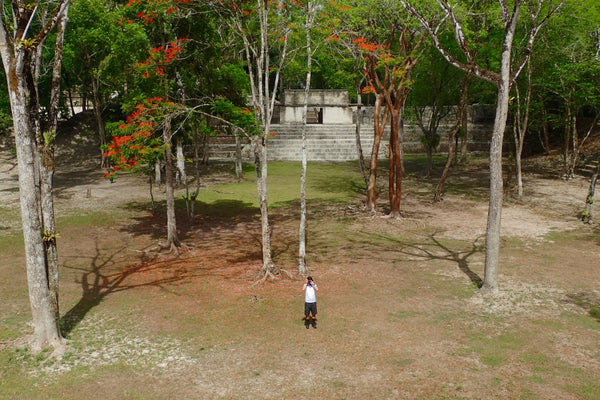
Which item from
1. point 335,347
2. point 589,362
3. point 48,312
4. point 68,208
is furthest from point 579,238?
point 68,208

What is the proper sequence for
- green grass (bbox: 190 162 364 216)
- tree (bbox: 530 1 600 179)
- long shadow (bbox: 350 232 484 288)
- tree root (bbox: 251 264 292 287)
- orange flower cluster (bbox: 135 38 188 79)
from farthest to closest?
green grass (bbox: 190 162 364 216)
tree (bbox: 530 1 600 179)
long shadow (bbox: 350 232 484 288)
orange flower cluster (bbox: 135 38 188 79)
tree root (bbox: 251 264 292 287)

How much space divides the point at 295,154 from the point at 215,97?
83.1 feet

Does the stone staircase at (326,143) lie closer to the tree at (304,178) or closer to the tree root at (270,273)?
the tree at (304,178)

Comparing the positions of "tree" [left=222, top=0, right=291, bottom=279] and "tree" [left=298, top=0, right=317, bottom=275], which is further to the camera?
"tree" [left=298, top=0, right=317, bottom=275]

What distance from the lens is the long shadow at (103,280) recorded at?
12166mm

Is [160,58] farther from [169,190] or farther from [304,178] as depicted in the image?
[304,178]

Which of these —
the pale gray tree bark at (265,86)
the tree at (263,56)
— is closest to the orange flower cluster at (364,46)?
the tree at (263,56)

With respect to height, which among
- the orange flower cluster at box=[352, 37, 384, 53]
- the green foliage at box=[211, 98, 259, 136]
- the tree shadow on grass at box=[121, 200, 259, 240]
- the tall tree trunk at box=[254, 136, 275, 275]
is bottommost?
the tree shadow on grass at box=[121, 200, 259, 240]

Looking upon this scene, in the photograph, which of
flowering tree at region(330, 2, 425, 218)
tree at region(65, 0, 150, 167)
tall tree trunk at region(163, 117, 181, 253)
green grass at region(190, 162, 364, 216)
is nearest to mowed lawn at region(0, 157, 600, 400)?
tall tree trunk at region(163, 117, 181, 253)

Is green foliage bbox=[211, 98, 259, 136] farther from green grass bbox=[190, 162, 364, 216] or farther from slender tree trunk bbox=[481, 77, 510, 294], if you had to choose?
green grass bbox=[190, 162, 364, 216]

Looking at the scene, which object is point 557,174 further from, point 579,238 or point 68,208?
point 68,208

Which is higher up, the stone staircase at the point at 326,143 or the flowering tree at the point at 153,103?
the flowering tree at the point at 153,103

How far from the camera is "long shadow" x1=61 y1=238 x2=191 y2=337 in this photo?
39.9ft

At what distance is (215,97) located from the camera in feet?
56.0
